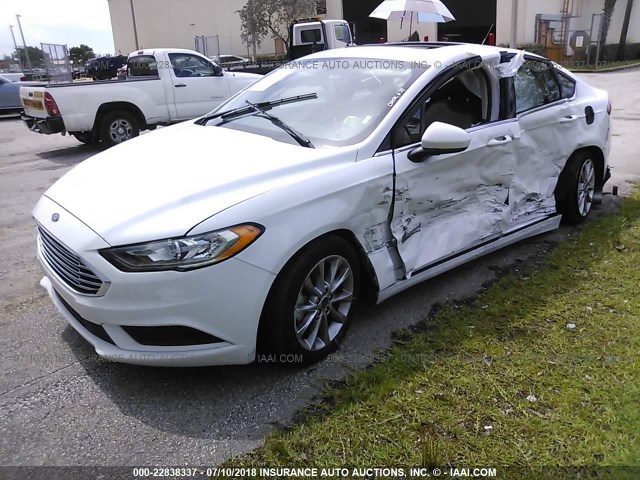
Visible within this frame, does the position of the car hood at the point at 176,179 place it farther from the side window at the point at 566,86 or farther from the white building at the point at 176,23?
the white building at the point at 176,23

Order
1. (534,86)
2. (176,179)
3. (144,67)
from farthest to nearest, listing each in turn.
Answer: (144,67)
(534,86)
(176,179)

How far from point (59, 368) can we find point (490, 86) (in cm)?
346

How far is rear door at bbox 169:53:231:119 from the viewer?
10930 millimetres

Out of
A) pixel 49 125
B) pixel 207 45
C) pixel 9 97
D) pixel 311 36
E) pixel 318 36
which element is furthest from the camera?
pixel 207 45

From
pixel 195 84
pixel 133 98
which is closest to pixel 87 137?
pixel 133 98

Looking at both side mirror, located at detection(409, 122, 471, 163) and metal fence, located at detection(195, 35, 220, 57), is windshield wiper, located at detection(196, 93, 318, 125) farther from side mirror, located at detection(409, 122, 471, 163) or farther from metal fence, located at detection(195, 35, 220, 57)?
metal fence, located at detection(195, 35, 220, 57)

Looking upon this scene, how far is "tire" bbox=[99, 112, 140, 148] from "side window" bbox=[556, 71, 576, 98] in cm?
765

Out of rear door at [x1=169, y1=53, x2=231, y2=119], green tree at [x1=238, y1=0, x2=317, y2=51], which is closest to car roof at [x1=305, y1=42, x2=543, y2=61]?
Answer: rear door at [x1=169, y1=53, x2=231, y2=119]

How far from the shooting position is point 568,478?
2.33m

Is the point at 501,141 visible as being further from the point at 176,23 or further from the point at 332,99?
the point at 176,23

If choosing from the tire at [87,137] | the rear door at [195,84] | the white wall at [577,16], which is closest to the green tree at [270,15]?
the white wall at [577,16]

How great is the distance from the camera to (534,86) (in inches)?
182

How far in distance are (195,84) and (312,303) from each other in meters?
9.12

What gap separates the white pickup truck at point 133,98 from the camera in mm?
9695
